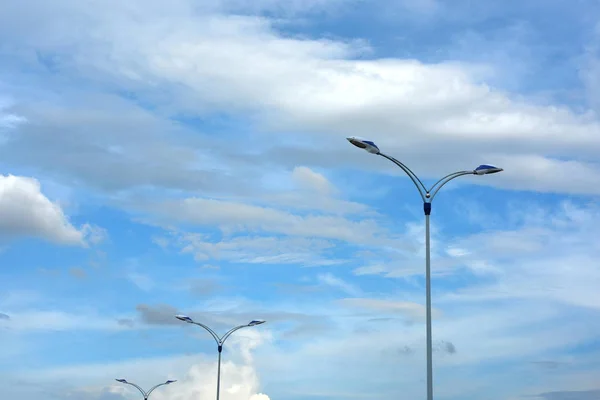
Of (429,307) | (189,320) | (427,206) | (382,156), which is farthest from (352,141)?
(189,320)

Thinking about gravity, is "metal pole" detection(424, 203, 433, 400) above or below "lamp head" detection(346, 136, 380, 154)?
below

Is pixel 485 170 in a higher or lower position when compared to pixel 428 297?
higher

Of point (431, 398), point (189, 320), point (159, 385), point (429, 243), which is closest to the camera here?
point (431, 398)

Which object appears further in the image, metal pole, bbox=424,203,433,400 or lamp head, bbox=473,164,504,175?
lamp head, bbox=473,164,504,175

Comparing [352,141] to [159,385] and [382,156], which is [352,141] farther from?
[159,385]

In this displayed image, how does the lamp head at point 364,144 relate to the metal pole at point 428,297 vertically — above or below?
above

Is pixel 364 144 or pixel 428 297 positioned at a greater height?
pixel 364 144

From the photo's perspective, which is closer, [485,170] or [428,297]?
[428,297]

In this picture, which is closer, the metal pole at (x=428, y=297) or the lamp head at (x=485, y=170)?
the metal pole at (x=428, y=297)

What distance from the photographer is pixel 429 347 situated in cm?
3048

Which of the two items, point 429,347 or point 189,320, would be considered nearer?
point 429,347

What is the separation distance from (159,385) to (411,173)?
60930mm

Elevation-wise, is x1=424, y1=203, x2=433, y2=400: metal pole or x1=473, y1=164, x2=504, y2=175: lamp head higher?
x1=473, y1=164, x2=504, y2=175: lamp head

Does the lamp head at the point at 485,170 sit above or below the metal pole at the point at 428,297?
above
